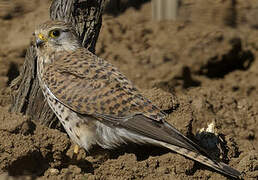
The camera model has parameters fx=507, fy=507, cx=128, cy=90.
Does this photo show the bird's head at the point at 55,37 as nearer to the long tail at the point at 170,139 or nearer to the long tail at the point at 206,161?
the long tail at the point at 170,139

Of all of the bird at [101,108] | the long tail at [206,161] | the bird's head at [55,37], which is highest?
the bird's head at [55,37]

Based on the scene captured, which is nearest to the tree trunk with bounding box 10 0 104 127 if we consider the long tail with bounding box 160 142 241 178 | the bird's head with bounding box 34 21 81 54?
the bird's head with bounding box 34 21 81 54

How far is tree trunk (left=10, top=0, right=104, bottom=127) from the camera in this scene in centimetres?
499

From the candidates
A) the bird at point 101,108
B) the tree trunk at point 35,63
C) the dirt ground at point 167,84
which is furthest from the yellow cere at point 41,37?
the dirt ground at point 167,84

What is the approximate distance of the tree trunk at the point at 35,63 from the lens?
4988mm

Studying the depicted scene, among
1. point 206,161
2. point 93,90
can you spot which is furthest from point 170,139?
point 93,90

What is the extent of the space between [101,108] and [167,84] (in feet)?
7.53

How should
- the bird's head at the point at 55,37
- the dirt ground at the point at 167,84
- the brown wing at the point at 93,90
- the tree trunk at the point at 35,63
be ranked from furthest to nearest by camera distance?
the tree trunk at the point at 35,63, the bird's head at the point at 55,37, the brown wing at the point at 93,90, the dirt ground at the point at 167,84

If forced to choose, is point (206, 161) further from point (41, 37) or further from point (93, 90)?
point (41, 37)

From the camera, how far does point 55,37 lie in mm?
4930

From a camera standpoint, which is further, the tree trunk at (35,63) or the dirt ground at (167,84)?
the tree trunk at (35,63)

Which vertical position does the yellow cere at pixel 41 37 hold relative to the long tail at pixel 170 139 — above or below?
above

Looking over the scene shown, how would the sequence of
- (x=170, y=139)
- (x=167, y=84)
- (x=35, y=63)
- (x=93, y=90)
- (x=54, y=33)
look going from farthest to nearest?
(x=167, y=84) → (x=35, y=63) → (x=54, y=33) → (x=93, y=90) → (x=170, y=139)

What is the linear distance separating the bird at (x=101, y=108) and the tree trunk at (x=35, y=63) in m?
0.19
